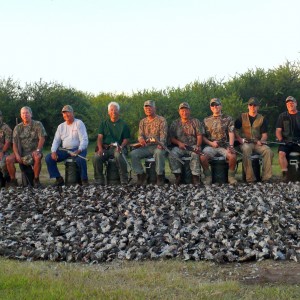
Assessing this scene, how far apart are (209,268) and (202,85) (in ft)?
69.2

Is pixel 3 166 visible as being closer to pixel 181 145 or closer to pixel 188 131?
pixel 181 145

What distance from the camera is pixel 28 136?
490 inches

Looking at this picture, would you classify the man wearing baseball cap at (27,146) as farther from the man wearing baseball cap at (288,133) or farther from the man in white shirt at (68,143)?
the man wearing baseball cap at (288,133)

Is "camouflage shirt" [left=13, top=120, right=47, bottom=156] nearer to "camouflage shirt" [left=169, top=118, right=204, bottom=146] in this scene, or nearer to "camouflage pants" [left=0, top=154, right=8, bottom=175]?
"camouflage pants" [left=0, top=154, right=8, bottom=175]

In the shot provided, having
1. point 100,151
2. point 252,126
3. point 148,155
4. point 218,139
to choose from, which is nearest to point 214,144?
point 218,139

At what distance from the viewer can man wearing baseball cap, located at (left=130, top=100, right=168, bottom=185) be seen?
12.0 m

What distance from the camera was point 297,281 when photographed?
5285mm

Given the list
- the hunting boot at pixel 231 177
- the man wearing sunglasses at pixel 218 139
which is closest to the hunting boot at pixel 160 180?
Answer: the man wearing sunglasses at pixel 218 139

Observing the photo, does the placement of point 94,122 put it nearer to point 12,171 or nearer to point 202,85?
point 202,85

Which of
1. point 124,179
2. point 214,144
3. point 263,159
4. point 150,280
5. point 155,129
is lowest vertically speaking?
point 150,280

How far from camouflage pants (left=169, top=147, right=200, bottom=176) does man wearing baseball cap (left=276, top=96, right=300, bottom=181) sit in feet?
5.34

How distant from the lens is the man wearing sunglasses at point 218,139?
12031mm

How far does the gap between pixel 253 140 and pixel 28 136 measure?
172 inches

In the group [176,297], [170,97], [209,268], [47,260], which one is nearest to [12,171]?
[47,260]
